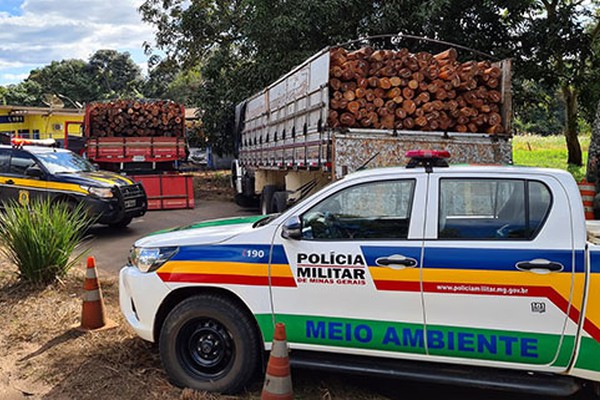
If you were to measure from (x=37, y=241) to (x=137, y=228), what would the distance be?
17.0 feet

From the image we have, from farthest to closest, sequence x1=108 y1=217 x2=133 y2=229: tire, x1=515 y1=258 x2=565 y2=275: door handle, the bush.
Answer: x1=108 y1=217 x2=133 y2=229: tire → the bush → x1=515 y1=258 x2=565 y2=275: door handle

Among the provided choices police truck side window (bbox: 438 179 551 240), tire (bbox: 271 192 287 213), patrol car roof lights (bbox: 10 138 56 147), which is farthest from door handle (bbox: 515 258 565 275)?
patrol car roof lights (bbox: 10 138 56 147)

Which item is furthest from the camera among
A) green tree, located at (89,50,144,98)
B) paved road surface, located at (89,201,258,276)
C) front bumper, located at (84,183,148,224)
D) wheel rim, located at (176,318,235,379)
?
green tree, located at (89,50,144,98)

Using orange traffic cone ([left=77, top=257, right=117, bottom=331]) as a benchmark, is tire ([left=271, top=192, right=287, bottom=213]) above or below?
above

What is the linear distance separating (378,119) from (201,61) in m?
16.5

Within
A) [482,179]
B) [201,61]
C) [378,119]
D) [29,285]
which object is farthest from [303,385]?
[201,61]

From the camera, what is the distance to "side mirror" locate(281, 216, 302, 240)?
3611 mm

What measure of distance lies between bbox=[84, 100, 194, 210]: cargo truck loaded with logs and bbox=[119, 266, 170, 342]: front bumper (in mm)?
10271

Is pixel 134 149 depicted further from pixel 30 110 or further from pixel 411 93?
pixel 30 110

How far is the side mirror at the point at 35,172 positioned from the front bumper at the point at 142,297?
713cm

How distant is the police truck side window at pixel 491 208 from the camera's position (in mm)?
3379

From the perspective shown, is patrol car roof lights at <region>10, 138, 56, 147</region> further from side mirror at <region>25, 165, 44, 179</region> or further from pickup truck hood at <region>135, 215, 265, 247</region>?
pickup truck hood at <region>135, 215, 265, 247</region>

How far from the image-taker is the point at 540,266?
127 inches

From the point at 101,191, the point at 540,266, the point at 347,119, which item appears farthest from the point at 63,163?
the point at 540,266
